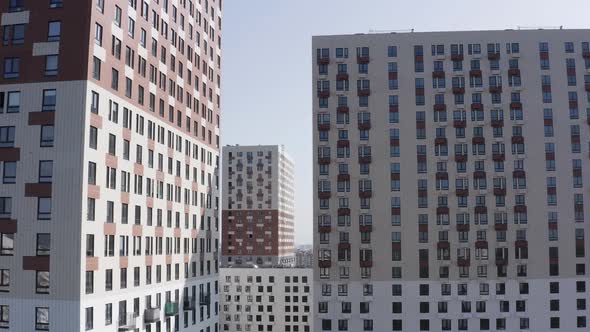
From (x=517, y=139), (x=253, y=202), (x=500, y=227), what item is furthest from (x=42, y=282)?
(x=253, y=202)

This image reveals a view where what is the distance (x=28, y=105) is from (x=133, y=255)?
17.2m

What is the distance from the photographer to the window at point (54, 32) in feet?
A: 161

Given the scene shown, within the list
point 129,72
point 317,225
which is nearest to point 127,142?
point 129,72

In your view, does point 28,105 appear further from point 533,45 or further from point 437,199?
point 533,45

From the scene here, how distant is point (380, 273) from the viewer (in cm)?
8812

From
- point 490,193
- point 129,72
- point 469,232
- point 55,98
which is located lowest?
point 469,232

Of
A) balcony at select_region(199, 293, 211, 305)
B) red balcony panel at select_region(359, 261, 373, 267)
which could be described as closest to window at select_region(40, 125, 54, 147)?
balcony at select_region(199, 293, 211, 305)

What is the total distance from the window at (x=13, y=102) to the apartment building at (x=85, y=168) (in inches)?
3.3

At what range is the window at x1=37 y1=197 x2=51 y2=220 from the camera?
4731 cm

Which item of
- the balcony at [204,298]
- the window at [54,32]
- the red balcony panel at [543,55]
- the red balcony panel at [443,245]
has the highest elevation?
the red balcony panel at [543,55]

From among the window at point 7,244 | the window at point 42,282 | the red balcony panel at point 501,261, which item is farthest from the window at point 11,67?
the red balcony panel at point 501,261

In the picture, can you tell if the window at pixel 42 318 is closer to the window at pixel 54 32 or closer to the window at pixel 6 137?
the window at pixel 6 137

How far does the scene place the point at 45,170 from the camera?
158 feet

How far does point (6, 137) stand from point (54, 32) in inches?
383
